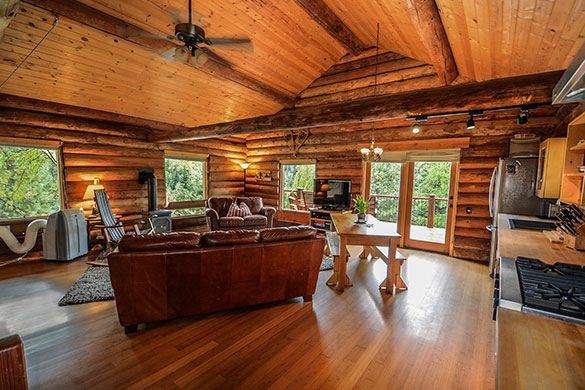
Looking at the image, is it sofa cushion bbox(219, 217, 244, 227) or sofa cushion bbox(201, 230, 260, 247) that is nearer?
sofa cushion bbox(201, 230, 260, 247)

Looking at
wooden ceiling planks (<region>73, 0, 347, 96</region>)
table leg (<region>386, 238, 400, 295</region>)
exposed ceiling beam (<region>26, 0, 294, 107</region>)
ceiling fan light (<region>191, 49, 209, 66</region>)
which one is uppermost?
wooden ceiling planks (<region>73, 0, 347, 96</region>)

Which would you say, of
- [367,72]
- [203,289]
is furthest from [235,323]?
[367,72]

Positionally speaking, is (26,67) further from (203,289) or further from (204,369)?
(204,369)

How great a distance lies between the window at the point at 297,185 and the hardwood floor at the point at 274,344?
→ 12.5 ft

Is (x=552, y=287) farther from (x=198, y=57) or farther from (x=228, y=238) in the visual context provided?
(x=198, y=57)

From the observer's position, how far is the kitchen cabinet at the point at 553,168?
2.88 metres

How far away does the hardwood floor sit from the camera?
186 cm

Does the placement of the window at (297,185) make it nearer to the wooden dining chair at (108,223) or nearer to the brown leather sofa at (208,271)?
the wooden dining chair at (108,223)

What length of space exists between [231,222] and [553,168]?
5317 millimetres

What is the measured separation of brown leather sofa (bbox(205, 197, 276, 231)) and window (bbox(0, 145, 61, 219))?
113 inches

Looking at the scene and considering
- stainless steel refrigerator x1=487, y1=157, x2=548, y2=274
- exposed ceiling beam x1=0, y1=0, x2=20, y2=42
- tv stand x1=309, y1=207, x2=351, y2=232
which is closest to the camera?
exposed ceiling beam x1=0, y1=0, x2=20, y2=42

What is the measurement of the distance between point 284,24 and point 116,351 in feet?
15.0

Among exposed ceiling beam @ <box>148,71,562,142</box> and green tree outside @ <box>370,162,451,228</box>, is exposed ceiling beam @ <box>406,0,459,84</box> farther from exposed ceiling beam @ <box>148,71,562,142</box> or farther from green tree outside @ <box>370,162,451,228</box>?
green tree outside @ <box>370,162,451,228</box>

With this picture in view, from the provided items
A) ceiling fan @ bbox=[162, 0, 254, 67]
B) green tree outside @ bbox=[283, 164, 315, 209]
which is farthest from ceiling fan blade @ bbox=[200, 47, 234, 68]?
green tree outside @ bbox=[283, 164, 315, 209]
